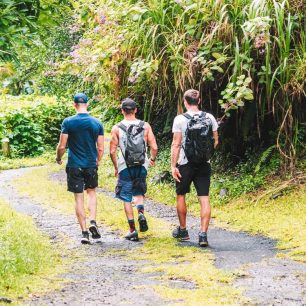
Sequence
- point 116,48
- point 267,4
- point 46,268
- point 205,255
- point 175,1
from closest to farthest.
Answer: point 46,268, point 205,255, point 267,4, point 175,1, point 116,48

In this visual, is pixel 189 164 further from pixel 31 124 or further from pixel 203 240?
pixel 31 124

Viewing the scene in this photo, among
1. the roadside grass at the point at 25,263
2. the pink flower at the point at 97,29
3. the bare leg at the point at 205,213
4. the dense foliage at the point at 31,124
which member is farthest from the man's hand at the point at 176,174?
the dense foliage at the point at 31,124

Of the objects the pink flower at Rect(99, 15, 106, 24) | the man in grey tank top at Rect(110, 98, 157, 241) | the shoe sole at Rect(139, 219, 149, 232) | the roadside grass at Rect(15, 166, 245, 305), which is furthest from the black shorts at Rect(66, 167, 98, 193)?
the pink flower at Rect(99, 15, 106, 24)

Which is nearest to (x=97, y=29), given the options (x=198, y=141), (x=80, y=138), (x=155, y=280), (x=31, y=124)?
(x=80, y=138)

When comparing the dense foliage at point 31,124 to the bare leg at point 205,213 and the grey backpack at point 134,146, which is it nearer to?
the grey backpack at point 134,146

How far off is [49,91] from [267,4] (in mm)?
16963

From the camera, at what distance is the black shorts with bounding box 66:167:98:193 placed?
7488mm

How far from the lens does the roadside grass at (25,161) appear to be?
1750 centimetres

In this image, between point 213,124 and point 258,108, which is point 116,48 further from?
point 213,124

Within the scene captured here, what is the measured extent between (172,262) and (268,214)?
259 cm

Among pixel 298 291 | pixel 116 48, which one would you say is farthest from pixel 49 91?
pixel 298 291

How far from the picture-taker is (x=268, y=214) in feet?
27.2

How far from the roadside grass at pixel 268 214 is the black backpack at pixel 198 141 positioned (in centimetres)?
133

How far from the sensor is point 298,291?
181 inches
